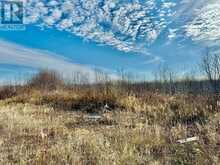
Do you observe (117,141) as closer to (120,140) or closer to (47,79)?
(120,140)

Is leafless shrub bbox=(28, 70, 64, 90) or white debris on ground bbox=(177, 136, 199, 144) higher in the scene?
white debris on ground bbox=(177, 136, 199, 144)

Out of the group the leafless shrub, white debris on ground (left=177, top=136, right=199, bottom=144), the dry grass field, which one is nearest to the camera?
the dry grass field

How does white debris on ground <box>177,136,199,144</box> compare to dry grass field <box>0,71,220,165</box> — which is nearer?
dry grass field <box>0,71,220,165</box>

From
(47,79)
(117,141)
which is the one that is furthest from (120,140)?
(47,79)

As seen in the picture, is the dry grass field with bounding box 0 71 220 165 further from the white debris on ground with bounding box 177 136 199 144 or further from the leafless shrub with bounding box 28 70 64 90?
the leafless shrub with bounding box 28 70 64 90

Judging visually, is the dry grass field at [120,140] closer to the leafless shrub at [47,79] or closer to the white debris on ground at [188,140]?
the white debris on ground at [188,140]

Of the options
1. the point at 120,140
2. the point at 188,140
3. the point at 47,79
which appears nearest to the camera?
the point at 188,140

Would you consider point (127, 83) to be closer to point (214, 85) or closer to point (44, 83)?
point (214, 85)

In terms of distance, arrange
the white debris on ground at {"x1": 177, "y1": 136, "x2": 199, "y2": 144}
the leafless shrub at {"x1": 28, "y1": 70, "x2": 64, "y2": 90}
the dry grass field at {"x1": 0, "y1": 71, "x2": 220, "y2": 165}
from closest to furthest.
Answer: the dry grass field at {"x1": 0, "y1": 71, "x2": 220, "y2": 165} → the white debris on ground at {"x1": 177, "y1": 136, "x2": 199, "y2": 144} → the leafless shrub at {"x1": 28, "y1": 70, "x2": 64, "y2": 90}

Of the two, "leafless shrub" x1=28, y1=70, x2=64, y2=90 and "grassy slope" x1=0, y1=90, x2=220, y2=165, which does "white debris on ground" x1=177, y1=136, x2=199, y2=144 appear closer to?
"grassy slope" x1=0, y1=90, x2=220, y2=165

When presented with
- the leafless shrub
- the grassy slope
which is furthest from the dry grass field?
the leafless shrub

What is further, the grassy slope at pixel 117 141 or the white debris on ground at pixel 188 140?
the white debris on ground at pixel 188 140

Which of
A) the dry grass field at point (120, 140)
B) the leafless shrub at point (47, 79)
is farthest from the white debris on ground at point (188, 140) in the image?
the leafless shrub at point (47, 79)

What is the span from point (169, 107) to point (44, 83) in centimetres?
1884
